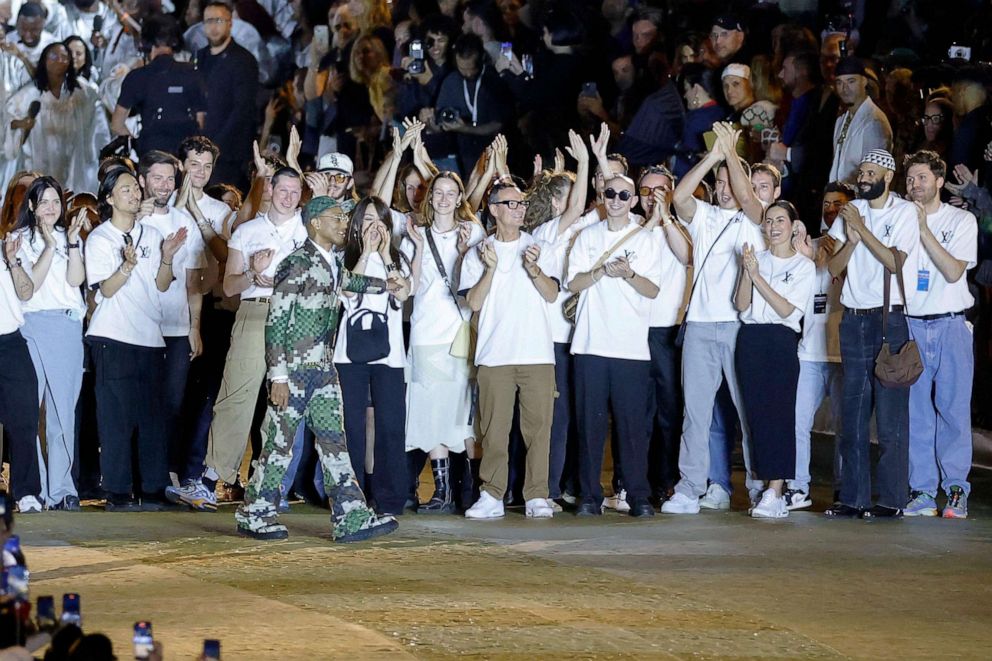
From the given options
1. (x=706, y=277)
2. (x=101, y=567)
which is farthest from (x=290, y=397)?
(x=706, y=277)

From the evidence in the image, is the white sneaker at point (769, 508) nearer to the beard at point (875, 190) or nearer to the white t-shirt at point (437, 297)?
the beard at point (875, 190)

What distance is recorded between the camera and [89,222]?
37.0 ft

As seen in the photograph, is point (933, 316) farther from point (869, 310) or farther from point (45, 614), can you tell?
point (45, 614)

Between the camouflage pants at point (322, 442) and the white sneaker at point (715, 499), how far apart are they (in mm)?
2608

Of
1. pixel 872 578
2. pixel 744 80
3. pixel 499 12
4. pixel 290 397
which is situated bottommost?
pixel 872 578

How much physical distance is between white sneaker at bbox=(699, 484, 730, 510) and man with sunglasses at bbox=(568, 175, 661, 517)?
528 mm

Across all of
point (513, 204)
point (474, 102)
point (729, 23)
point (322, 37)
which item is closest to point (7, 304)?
point (513, 204)

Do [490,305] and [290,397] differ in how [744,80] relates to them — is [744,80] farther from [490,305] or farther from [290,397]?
[290,397]

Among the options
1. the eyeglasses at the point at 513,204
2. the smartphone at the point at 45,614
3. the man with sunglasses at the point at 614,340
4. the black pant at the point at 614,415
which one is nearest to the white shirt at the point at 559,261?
the man with sunglasses at the point at 614,340

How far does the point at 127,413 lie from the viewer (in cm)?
1049

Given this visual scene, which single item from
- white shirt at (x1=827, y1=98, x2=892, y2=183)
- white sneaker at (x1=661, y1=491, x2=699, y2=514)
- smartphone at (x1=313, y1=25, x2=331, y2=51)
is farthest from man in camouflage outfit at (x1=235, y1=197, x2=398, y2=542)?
smartphone at (x1=313, y1=25, x2=331, y2=51)

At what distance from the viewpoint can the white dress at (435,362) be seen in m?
10.4

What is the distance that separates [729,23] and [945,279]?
4088 millimetres

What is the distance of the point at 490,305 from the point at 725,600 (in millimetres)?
3032
